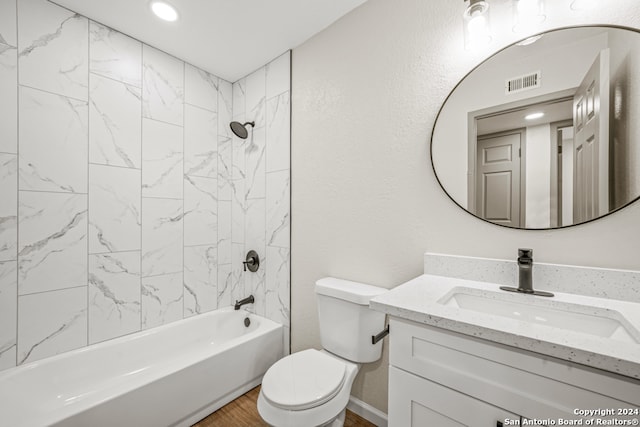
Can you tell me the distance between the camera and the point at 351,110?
1.68m

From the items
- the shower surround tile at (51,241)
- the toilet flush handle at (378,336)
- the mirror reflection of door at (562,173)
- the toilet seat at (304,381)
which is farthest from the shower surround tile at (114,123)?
the mirror reflection of door at (562,173)

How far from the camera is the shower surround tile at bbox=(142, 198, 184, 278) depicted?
6.49 feet

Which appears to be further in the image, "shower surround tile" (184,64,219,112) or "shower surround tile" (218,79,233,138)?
"shower surround tile" (218,79,233,138)

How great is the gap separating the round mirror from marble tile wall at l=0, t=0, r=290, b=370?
1203 mm

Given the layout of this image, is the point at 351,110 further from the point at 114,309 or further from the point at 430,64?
the point at 114,309

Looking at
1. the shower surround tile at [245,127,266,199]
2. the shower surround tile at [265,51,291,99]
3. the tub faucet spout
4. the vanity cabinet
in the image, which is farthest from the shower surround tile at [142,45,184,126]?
the vanity cabinet

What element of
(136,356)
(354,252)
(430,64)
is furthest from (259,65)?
(136,356)

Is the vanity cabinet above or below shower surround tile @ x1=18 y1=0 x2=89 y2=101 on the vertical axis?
below

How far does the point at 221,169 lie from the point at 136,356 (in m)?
1.54

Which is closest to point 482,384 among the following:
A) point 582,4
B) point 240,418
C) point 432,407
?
point 432,407

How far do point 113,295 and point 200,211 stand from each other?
0.83 m

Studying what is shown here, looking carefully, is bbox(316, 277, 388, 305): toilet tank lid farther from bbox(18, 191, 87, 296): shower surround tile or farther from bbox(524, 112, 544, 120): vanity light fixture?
bbox(18, 191, 87, 296): shower surround tile

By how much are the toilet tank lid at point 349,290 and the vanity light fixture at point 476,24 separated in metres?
1.27

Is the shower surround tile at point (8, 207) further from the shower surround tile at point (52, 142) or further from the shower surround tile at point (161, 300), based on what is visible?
the shower surround tile at point (161, 300)
